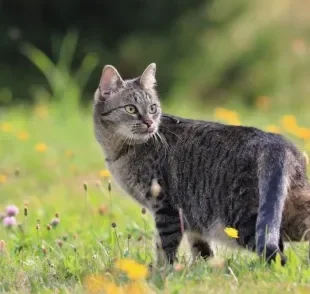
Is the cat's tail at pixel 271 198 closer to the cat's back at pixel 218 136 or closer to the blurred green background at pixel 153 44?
the cat's back at pixel 218 136

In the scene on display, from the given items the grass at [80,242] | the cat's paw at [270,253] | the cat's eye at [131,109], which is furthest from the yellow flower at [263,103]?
the cat's paw at [270,253]

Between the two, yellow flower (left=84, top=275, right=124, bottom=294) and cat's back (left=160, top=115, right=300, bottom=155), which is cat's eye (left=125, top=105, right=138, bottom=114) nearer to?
cat's back (left=160, top=115, right=300, bottom=155)

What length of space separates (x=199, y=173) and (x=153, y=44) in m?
9.09

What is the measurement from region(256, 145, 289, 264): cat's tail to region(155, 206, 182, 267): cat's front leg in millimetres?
690

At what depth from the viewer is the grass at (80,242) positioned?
3.69 metres

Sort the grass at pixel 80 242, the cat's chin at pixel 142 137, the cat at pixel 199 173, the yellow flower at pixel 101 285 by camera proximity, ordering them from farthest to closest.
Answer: the cat's chin at pixel 142 137 → the cat at pixel 199 173 → the grass at pixel 80 242 → the yellow flower at pixel 101 285

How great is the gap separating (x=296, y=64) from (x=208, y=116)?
15.3ft

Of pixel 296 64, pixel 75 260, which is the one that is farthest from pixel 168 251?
pixel 296 64

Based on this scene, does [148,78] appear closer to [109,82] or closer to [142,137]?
[109,82]

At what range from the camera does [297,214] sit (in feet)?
13.5

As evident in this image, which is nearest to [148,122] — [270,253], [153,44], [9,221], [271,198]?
[9,221]

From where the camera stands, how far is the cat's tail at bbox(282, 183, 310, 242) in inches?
161

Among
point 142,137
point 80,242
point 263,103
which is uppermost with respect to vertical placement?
point 263,103

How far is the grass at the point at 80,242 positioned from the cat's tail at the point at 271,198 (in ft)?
0.33
